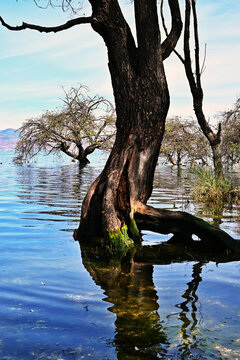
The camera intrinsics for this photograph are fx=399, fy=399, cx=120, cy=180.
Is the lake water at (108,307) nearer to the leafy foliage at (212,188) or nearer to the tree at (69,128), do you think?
the leafy foliage at (212,188)

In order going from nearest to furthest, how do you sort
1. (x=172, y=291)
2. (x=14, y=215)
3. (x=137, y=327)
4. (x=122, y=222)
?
(x=137, y=327)
(x=172, y=291)
(x=122, y=222)
(x=14, y=215)

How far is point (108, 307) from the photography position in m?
4.46

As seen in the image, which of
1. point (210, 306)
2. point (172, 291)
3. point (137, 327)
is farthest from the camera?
point (172, 291)

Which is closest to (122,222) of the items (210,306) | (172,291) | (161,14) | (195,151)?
(172,291)

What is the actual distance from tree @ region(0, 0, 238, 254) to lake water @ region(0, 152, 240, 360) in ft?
3.53

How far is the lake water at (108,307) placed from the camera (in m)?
3.47

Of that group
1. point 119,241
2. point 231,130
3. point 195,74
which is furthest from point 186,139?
point 119,241

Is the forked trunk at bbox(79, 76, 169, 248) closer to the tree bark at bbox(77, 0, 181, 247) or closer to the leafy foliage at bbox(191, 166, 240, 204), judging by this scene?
the tree bark at bbox(77, 0, 181, 247)

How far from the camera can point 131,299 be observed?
474 centimetres

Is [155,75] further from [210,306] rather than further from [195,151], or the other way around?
[195,151]

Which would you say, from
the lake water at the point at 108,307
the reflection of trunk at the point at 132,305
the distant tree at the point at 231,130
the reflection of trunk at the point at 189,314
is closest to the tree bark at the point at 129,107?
the lake water at the point at 108,307

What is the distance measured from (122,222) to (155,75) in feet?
9.78

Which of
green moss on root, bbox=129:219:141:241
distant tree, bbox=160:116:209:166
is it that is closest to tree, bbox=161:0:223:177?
green moss on root, bbox=129:219:141:241

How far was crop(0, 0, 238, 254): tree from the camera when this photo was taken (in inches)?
308
